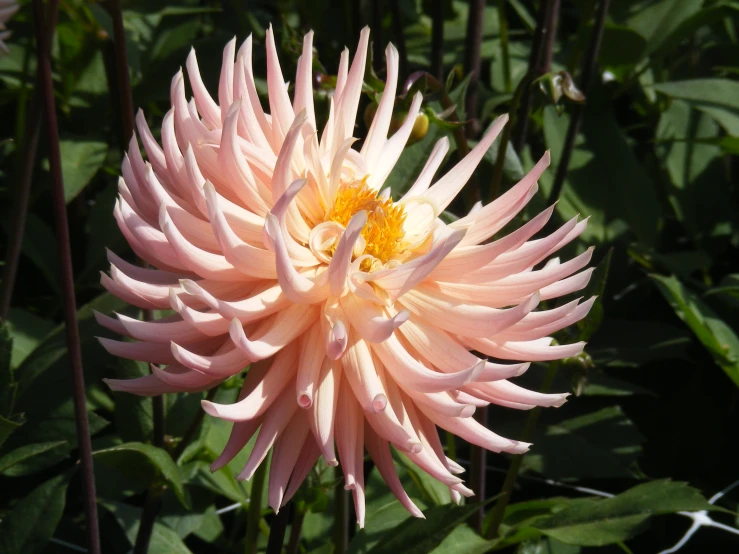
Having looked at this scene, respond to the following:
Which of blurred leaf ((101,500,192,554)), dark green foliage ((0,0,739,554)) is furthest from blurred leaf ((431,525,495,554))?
blurred leaf ((101,500,192,554))

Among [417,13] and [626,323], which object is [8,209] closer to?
[417,13]

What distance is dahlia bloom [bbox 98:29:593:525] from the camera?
740 mm

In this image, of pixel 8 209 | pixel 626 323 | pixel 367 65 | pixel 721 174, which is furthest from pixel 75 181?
pixel 721 174

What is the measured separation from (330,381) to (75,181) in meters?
0.92

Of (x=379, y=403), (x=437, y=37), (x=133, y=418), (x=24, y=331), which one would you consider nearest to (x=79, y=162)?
A: (x=24, y=331)

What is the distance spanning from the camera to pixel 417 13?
2.09 meters

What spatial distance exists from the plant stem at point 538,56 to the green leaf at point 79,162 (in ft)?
2.47

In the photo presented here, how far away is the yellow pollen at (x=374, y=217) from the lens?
92cm

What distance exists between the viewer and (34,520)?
1.02m

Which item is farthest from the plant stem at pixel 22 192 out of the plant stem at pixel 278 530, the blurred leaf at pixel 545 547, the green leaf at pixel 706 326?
the green leaf at pixel 706 326

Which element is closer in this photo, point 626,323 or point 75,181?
point 75,181

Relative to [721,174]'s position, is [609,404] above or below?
below

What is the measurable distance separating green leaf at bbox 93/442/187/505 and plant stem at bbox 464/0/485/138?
733mm

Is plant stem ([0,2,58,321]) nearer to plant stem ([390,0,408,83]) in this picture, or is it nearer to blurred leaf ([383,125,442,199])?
blurred leaf ([383,125,442,199])
